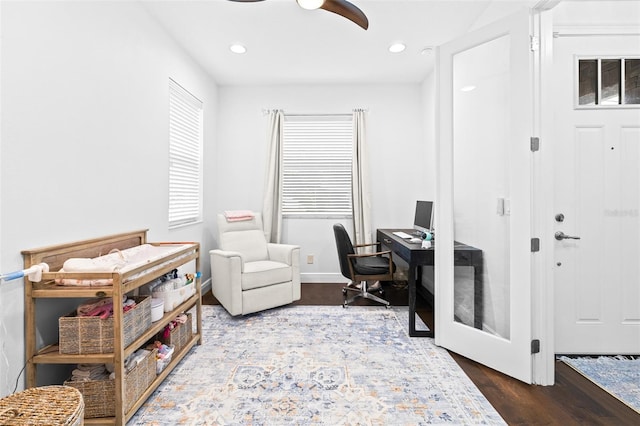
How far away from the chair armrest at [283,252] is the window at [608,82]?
2.71 m

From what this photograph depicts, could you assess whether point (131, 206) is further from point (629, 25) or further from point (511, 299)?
point (629, 25)

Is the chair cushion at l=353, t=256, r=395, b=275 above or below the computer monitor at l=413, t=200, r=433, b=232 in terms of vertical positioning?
below

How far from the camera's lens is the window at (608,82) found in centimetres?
211

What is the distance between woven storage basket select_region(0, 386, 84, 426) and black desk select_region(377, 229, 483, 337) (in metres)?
2.24

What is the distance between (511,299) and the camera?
197 cm

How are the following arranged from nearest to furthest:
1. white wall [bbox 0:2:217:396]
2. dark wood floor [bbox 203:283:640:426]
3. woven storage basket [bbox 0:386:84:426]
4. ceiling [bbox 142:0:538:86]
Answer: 1. woven storage basket [bbox 0:386:84:426]
2. white wall [bbox 0:2:217:396]
3. dark wood floor [bbox 203:283:640:426]
4. ceiling [bbox 142:0:538:86]

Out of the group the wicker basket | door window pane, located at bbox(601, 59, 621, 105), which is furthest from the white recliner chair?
door window pane, located at bbox(601, 59, 621, 105)

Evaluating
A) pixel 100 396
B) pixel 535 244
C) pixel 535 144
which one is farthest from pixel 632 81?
pixel 100 396

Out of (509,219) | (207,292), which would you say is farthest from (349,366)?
(207,292)

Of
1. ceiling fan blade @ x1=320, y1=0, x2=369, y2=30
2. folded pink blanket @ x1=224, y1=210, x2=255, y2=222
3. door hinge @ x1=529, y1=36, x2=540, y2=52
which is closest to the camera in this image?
ceiling fan blade @ x1=320, y1=0, x2=369, y2=30

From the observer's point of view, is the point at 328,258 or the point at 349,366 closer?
the point at 349,366

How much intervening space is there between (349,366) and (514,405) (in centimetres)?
98

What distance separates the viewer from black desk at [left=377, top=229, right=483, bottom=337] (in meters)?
2.21

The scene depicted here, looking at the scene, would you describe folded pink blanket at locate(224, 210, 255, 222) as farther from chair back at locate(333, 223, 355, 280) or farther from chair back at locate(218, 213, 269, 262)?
chair back at locate(333, 223, 355, 280)
